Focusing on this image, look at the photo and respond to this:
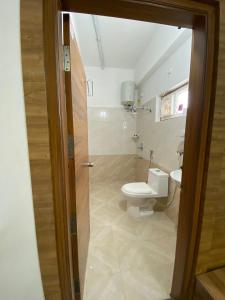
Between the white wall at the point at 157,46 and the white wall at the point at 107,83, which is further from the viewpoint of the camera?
the white wall at the point at 107,83

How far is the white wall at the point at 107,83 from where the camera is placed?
324cm

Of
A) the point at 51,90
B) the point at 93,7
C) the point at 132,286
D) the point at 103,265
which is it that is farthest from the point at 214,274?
the point at 93,7

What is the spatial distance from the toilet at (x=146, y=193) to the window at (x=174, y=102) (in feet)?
2.90

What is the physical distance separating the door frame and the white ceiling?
137cm

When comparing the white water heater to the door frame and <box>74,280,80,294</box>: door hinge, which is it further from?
<box>74,280,80,294</box>: door hinge

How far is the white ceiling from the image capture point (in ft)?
6.20

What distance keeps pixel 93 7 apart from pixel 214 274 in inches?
70.5

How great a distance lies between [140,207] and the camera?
2217mm

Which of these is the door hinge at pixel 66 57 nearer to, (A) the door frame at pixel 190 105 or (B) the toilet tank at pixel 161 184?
(A) the door frame at pixel 190 105

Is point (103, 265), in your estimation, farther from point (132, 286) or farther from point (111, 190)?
point (111, 190)

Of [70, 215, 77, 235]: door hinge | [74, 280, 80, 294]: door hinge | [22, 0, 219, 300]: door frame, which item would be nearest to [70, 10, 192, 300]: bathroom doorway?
[74, 280, 80, 294]: door hinge

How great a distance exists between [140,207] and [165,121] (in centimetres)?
136

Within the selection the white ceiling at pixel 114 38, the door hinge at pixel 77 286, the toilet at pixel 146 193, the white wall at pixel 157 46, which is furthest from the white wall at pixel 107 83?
the door hinge at pixel 77 286

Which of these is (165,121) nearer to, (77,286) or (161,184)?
(161,184)
